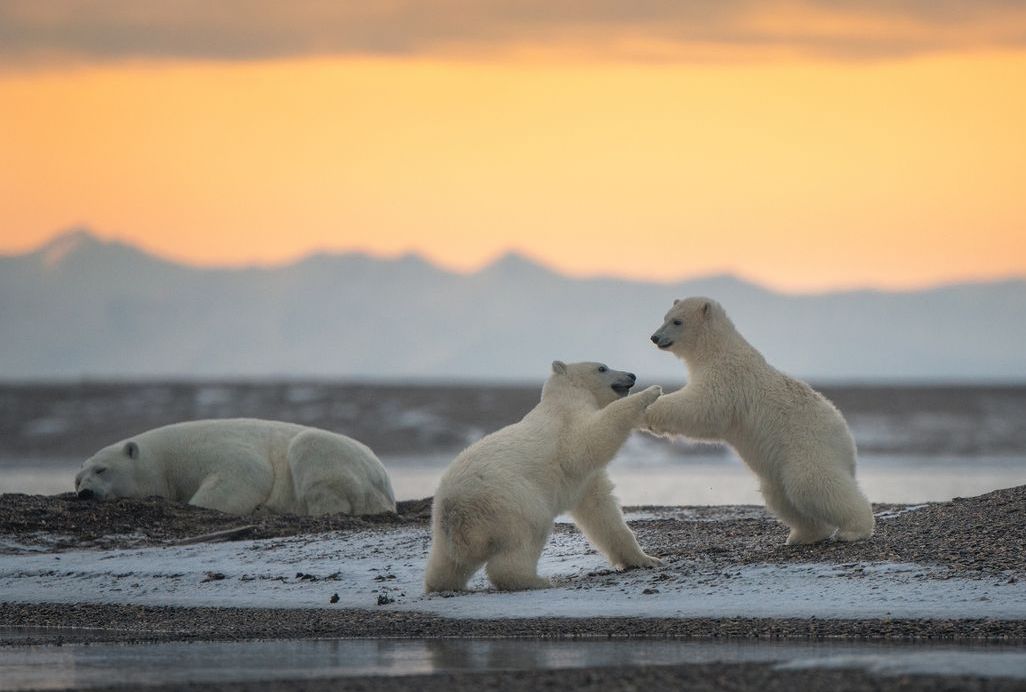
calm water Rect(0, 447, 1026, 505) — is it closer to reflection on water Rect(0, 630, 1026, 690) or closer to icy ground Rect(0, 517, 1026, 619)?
icy ground Rect(0, 517, 1026, 619)

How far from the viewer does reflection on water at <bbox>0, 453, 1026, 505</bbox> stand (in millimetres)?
26203

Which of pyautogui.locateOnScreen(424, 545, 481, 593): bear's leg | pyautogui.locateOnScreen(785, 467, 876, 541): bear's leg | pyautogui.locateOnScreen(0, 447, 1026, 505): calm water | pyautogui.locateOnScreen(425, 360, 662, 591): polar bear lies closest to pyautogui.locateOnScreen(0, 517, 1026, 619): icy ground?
pyautogui.locateOnScreen(424, 545, 481, 593): bear's leg

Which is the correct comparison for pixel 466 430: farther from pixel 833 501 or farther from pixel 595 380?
pixel 833 501

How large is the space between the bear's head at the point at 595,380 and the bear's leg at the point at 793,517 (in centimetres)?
143

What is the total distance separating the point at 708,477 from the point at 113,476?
1631 centimetres

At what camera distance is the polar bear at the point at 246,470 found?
735 inches

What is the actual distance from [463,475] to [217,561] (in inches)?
138

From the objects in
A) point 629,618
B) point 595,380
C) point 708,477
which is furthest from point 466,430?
point 629,618

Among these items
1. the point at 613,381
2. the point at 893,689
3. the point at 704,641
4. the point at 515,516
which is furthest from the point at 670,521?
the point at 893,689

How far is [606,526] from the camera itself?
44.2 ft

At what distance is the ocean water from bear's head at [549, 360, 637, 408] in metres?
11.0

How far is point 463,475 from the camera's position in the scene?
1276 centimetres

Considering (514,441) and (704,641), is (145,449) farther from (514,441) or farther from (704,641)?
(704,641)

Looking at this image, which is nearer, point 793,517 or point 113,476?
point 793,517
